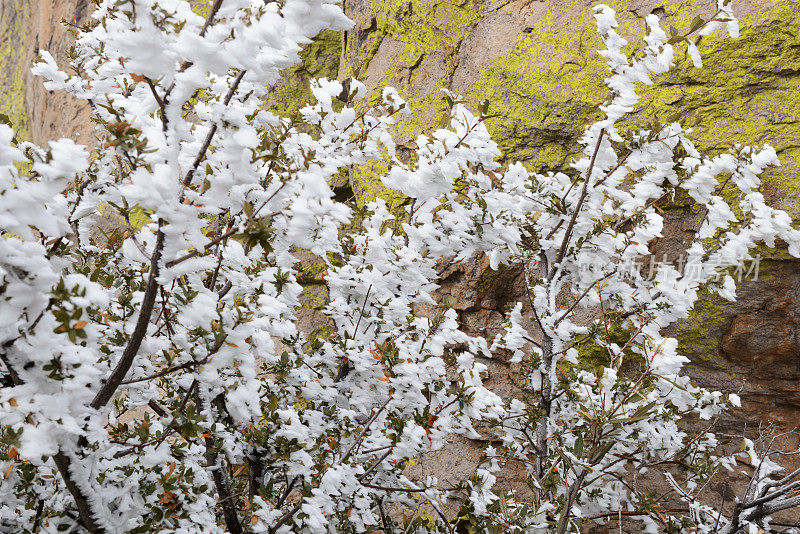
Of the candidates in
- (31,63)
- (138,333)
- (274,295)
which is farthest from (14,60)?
(138,333)

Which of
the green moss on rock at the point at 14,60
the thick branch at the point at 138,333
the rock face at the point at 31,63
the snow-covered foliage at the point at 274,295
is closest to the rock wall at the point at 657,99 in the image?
the snow-covered foliage at the point at 274,295

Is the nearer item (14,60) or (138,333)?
(138,333)

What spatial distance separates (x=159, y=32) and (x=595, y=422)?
1467 millimetres

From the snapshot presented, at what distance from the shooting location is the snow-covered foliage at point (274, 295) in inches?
38.4

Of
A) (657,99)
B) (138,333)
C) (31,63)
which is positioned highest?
(138,333)

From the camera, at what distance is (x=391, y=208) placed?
3.78 m

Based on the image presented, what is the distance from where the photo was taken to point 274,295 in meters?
1.78

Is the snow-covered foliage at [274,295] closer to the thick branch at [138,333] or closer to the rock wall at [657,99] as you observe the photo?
the thick branch at [138,333]

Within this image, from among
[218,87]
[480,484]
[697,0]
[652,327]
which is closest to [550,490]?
[480,484]

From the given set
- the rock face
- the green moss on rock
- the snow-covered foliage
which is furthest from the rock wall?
the green moss on rock

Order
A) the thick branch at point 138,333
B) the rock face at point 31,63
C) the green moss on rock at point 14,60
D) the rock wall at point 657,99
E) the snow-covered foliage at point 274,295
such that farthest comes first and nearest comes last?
the green moss on rock at point 14,60
the rock face at point 31,63
the rock wall at point 657,99
the thick branch at point 138,333
the snow-covered foliage at point 274,295

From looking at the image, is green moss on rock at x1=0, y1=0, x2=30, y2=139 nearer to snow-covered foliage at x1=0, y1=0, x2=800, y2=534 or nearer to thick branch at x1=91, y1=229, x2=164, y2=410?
snow-covered foliage at x1=0, y1=0, x2=800, y2=534

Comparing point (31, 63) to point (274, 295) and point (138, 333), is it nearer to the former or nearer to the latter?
point (274, 295)

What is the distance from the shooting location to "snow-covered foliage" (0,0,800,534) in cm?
97
